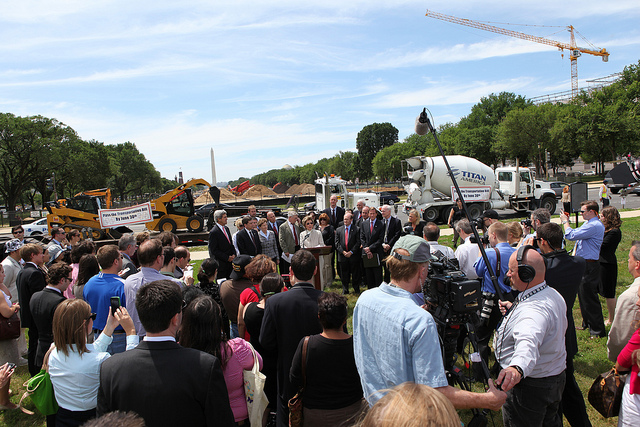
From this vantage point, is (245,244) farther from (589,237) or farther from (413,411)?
(413,411)

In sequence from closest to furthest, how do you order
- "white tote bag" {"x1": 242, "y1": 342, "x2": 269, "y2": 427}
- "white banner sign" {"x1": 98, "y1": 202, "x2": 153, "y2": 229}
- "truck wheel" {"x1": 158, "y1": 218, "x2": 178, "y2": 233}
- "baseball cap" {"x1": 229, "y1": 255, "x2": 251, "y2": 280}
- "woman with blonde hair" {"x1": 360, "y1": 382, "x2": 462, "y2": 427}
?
"woman with blonde hair" {"x1": 360, "y1": 382, "x2": 462, "y2": 427}, "white tote bag" {"x1": 242, "y1": 342, "x2": 269, "y2": 427}, "baseball cap" {"x1": 229, "y1": 255, "x2": 251, "y2": 280}, "white banner sign" {"x1": 98, "y1": 202, "x2": 153, "y2": 229}, "truck wheel" {"x1": 158, "y1": 218, "x2": 178, "y2": 233}

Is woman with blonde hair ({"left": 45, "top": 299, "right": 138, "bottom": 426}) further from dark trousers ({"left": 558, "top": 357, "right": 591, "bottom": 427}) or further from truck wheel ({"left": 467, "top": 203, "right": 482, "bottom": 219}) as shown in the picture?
truck wheel ({"left": 467, "top": 203, "right": 482, "bottom": 219})

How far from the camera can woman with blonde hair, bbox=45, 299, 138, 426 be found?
107 inches

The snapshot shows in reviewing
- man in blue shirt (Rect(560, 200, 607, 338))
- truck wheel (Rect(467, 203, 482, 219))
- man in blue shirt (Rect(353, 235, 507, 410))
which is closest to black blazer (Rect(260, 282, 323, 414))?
man in blue shirt (Rect(353, 235, 507, 410))

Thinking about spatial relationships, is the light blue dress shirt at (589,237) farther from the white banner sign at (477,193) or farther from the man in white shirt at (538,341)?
the white banner sign at (477,193)

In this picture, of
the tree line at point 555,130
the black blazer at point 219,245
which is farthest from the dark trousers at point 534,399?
the tree line at point 555,130

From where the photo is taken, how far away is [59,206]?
19.3 meters

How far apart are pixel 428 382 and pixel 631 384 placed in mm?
1563

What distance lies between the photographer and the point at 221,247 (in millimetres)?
7910

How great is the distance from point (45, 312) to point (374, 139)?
93233 mm

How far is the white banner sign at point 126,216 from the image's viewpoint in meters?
14.1

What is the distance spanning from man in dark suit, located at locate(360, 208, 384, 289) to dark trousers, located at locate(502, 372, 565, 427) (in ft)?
17.0

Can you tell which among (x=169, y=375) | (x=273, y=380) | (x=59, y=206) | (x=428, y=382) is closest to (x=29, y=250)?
(x=273, y=380)

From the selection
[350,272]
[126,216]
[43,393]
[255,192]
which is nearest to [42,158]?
[126,216]
